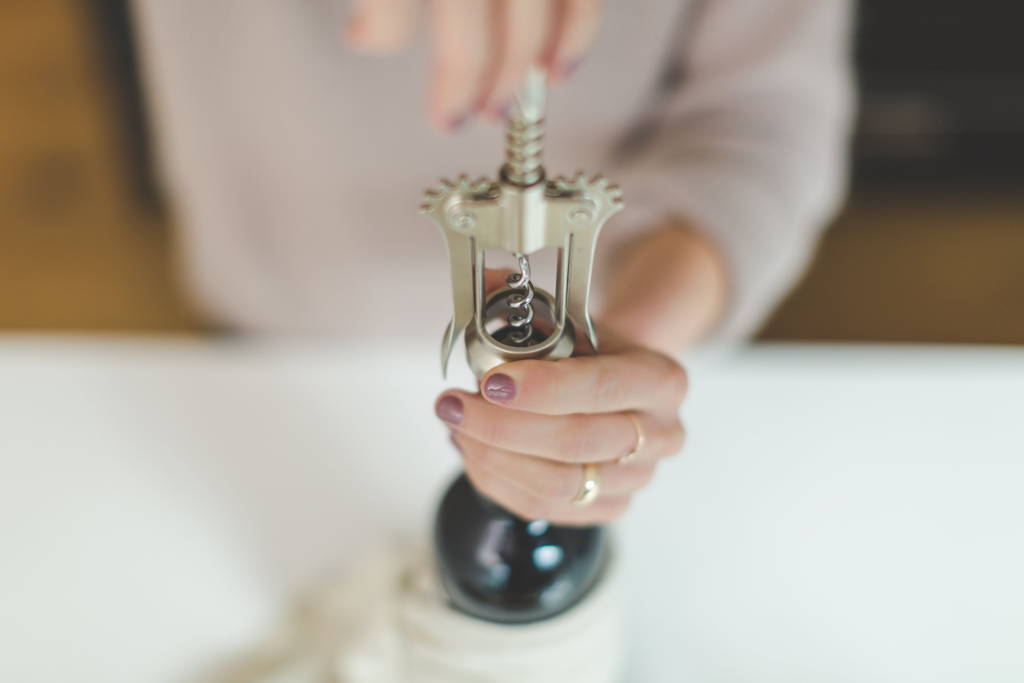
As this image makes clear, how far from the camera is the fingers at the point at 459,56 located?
34 cm

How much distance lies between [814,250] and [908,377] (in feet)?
3.02

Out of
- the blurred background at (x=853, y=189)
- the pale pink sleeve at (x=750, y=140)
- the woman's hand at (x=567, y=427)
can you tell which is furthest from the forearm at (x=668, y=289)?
the blurred background at (x=853, y=189)

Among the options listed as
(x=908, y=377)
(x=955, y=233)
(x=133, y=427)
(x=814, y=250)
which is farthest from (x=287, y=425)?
(x=955, y=233)

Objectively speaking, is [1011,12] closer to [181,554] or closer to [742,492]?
[742,492]

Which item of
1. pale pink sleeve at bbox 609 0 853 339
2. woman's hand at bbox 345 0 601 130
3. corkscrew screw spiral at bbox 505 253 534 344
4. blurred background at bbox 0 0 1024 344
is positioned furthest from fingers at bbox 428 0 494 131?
blurred background at bbox 0 0 1024 344

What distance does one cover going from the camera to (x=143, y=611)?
1.51 feet

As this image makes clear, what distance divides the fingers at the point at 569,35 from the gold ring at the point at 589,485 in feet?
0.52

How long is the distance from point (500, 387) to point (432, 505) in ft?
0.86

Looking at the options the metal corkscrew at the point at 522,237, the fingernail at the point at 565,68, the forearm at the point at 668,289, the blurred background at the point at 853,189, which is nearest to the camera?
the metal corkscrew at the point at 522,237

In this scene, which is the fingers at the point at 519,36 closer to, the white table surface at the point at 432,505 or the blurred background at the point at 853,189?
the white table surface at the point at 432,505

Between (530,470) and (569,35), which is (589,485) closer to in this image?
(530,470)

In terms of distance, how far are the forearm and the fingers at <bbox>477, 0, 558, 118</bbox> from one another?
183mm

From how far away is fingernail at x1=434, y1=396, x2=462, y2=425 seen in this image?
0.30 metres

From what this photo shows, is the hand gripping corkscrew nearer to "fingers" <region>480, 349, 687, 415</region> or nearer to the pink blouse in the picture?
"fingers" <region>480, 349, 687, 415</region>
